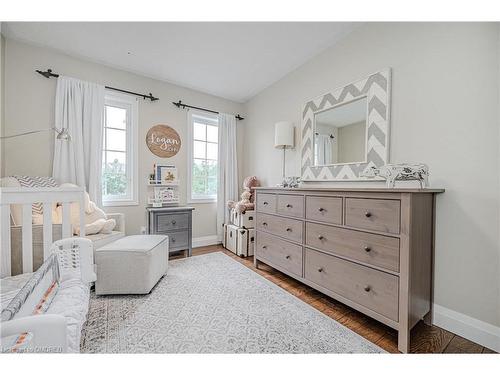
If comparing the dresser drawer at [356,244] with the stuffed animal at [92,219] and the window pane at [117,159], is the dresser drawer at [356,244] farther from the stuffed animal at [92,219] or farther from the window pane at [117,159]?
the window pane at [117,159]

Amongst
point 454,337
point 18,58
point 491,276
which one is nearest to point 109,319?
point 454,337

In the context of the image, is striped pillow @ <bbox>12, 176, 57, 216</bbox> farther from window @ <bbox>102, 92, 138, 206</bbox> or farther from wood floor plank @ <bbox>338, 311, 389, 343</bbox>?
wood floor plank @ <bbox>338, 311, 389, 343</bbox>

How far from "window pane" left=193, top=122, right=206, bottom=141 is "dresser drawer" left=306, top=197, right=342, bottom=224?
7.56 ft

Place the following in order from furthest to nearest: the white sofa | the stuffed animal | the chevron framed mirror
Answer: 1. the stuffed animal
2. the chevron framed mirror
3. the white sofa

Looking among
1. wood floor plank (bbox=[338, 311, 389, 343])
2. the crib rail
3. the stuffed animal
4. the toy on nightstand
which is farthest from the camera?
the toy on nightstand

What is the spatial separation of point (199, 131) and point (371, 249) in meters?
2.98

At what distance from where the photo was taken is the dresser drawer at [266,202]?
226cm

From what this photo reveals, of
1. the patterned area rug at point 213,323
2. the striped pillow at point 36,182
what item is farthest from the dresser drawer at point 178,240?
the striped pillow at point 36,182

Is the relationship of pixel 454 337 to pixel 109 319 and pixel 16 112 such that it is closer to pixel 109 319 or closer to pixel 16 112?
pixel 109 319

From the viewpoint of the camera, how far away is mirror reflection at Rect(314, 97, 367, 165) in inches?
75.9

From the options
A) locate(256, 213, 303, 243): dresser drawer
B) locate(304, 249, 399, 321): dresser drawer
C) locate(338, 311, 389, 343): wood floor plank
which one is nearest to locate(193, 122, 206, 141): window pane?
locate(256, 213, 303, 243): dresser drawer

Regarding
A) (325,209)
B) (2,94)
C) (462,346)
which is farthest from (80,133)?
(462,346)

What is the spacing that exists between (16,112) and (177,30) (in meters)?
1.93

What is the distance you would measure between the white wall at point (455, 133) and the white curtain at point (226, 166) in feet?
7.39
